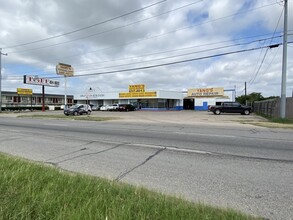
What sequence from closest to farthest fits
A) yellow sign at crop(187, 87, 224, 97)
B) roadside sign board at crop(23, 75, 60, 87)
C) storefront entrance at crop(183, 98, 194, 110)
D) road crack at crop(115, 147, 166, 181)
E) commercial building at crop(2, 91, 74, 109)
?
road crack at crop(115, 147, 166, 181), roadside sign board at crop(23, 75, 60, 87), yellow sign at crop(187, 87, 224, 97), storefront entrance at crop(183, 98, 194, 110), commercial building at crop(2, 91, 74, 109)

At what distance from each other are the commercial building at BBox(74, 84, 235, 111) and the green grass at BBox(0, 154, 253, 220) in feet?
176

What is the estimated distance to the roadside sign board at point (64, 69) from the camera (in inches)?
1667

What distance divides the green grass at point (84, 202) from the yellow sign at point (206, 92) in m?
62.6

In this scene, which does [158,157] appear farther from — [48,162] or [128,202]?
[128,202]

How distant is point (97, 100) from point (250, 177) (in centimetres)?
7124

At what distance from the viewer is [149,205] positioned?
10.9ft

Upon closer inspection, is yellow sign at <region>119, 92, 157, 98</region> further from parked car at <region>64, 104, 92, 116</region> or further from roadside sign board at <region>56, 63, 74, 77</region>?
parked car at <region>64, 104, 92, 116</region>

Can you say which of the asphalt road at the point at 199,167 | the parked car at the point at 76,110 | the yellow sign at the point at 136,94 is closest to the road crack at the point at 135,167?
the asphalt road at the point at 199,167

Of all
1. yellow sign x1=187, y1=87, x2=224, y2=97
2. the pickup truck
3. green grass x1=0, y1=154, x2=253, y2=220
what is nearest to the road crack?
green grass x1=0, y1=154, x2=253, y2=220

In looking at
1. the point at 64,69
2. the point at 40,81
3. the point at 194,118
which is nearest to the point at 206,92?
the point at 64,69

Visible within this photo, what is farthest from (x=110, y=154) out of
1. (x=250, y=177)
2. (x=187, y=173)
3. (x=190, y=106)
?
(x=190, y=106)

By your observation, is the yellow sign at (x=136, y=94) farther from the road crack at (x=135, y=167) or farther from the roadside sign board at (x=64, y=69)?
the road crack at (x=135, y=167)

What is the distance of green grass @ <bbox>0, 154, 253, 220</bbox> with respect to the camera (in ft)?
9.77

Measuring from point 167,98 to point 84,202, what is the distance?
192 feet
